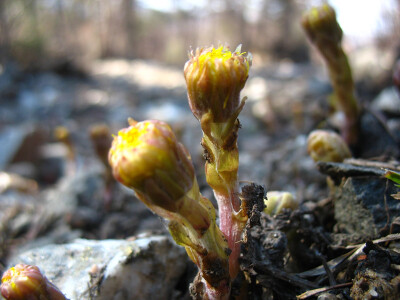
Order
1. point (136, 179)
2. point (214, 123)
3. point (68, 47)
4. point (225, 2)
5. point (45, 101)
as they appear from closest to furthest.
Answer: point (136, 179) → point (214, 123) → point (45, 101) → point (68, 47) → point (225, 2)

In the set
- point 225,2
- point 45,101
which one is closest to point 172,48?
point 225,2

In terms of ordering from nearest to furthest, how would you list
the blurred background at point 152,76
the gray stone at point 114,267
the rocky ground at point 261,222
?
the rocky ground at point 261,222 → the gray stone at point 114,267 → the blurred background at point 152,76

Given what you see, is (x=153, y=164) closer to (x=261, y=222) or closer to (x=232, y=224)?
(x=232, y=224)

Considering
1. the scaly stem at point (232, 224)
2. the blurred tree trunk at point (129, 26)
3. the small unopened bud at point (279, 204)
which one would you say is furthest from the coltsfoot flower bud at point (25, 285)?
the blurred tree trunk at point (129, 26)

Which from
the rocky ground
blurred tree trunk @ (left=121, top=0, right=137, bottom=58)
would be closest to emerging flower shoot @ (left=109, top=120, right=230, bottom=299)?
the rocky ground

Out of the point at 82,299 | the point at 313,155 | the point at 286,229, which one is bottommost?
the point at 82,299

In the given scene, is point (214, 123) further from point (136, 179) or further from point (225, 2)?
point (225, 2)

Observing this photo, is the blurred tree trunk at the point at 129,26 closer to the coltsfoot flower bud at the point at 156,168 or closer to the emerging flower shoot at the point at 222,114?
the emerging flower shoot at the point at 222,114
